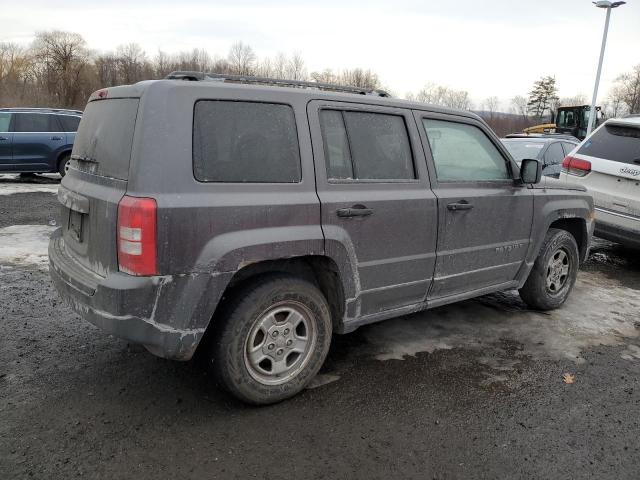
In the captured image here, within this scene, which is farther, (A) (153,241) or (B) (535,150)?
(B) (535,150)

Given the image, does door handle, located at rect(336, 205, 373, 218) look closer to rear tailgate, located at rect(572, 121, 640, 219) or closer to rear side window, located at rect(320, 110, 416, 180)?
rear side window, located at rect(320, 110, 416, 180)

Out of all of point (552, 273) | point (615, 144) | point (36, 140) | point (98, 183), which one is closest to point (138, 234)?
point (98, 183)

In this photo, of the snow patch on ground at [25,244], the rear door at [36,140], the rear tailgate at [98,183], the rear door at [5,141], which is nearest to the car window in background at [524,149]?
the snow patch on ground at [25,244]

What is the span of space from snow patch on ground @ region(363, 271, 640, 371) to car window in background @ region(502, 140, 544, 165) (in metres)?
4.05

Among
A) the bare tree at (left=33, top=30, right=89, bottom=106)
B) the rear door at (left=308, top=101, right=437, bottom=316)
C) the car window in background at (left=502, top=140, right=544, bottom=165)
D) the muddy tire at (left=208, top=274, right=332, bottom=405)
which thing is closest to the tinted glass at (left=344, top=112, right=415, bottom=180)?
the rear door at (left=308, top=101, right=437, bottom=316)

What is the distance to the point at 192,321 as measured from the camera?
288cm

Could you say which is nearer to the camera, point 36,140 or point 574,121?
point 36,140

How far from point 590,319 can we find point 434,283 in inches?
78.5

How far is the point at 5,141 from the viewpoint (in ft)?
41.0

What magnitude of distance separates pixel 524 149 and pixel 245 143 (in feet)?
25.2

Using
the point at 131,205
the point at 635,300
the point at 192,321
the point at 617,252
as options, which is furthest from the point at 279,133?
the point at 617,252

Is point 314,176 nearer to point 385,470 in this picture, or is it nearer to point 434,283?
point 434,283

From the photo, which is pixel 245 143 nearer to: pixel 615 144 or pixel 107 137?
pixel 107 137

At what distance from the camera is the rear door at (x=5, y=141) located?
12492 millimetres
